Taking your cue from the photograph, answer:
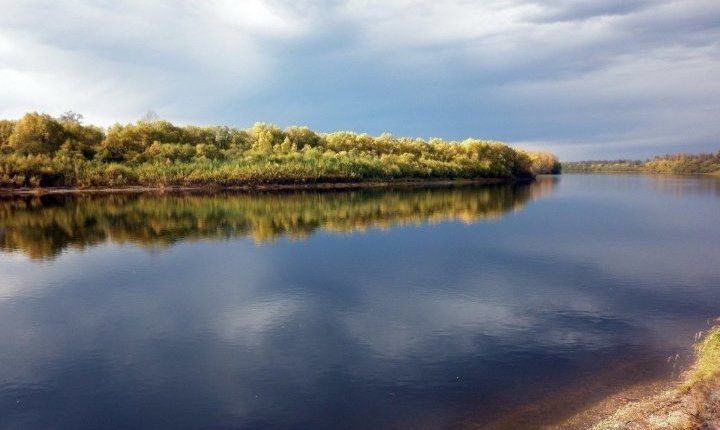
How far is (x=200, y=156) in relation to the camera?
63.2 metres

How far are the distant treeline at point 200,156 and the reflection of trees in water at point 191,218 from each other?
980cm

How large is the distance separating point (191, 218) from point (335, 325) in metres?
22.0

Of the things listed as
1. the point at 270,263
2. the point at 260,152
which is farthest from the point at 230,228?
the point at 260,152

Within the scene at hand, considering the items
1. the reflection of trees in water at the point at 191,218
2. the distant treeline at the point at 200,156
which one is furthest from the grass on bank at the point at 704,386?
the distant treeline at the point at 200,156

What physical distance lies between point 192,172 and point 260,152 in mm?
11281

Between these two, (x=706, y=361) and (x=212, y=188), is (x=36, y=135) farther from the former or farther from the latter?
(x=706, y=361)

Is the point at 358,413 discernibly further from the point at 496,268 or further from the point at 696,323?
the point at 496,268

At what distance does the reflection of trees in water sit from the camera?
23.7m

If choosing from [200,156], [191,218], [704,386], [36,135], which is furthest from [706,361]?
[36,135]

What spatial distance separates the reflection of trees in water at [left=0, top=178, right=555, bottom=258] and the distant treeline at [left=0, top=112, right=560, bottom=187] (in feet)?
32.2

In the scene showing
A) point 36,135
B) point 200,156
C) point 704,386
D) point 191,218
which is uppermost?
point 36,135

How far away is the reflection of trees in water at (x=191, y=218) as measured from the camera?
77.8 feet

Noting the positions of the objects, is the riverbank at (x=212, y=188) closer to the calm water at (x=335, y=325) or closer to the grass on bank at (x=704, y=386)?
the calm water at (x=335, y=325)

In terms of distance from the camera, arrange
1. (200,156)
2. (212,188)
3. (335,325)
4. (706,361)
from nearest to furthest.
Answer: (706,361) < (335,325) < (212,188) < (200,156)
